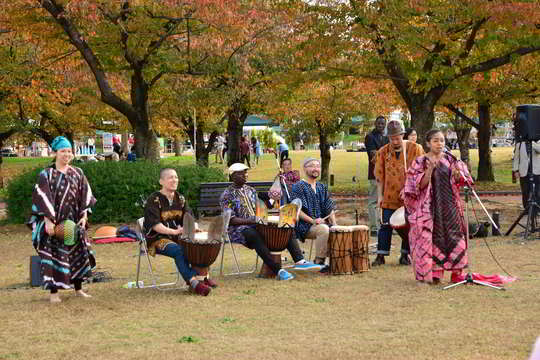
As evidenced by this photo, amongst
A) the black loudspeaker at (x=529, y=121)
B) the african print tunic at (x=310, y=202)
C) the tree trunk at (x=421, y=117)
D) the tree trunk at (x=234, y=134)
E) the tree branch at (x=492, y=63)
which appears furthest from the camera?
the tree trunk at (x=234, y=134)

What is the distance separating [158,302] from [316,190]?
2.88 meters

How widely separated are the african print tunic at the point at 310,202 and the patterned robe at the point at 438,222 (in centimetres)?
153

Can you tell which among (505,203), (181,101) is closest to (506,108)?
(505,203)

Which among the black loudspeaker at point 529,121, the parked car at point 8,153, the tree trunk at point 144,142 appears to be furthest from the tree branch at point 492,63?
the parked car at point 8,153

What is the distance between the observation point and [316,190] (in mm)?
10773

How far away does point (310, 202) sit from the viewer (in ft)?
35.3

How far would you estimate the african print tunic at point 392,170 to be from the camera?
1088cm

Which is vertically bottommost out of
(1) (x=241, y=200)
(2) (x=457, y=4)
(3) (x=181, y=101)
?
(1) (x=241, y=200)

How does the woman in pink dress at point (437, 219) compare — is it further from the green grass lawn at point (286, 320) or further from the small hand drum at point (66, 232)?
the small hand drum at point (66, 232)

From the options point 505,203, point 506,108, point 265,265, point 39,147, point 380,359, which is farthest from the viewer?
point 39,147

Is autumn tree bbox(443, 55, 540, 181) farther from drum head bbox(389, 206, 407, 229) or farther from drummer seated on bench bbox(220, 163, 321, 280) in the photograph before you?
drummer seated on bench bbox(220, 163, 321, 280)

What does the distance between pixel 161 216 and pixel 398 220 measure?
2.96 m

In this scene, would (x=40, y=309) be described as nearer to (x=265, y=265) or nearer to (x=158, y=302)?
(x=158, y=302)

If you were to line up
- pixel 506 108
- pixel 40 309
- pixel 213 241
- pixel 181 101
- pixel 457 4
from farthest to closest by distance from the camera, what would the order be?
1. pixel 506 108
2. pixel 181 101
3. pixel 457 4
4. pixel 213 241
5. pixel 40 309
